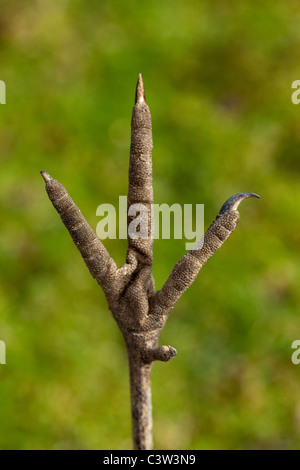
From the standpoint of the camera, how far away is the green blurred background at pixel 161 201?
1.53 metres

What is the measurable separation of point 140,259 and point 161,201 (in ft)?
3.64

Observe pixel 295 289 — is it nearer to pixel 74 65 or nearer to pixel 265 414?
pixel 265 414

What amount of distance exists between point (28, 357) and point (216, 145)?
1038 millimetres

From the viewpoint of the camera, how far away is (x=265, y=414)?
4.97 feet

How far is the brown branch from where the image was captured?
66cm

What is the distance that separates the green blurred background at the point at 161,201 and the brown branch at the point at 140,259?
85 centimetres

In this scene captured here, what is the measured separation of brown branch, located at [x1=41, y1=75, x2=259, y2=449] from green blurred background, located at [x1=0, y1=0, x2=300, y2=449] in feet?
2.80

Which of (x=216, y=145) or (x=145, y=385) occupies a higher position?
(x=216, y=145)

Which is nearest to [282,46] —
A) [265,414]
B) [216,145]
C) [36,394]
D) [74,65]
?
[216,145]

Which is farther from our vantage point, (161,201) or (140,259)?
(161,201)

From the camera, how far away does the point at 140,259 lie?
73cm

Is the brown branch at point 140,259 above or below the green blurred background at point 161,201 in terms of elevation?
below
